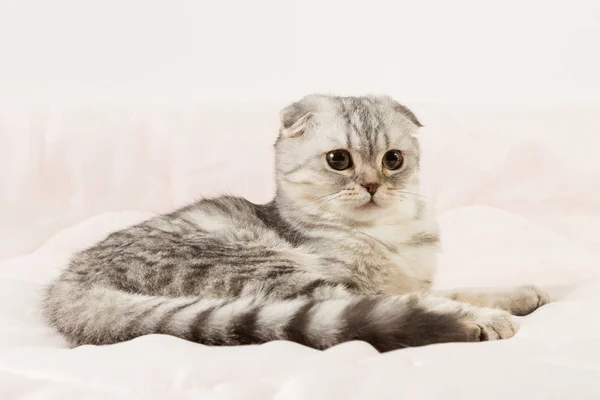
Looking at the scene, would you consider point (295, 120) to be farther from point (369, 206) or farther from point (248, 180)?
point (248, 180)

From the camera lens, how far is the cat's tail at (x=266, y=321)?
4.31ft

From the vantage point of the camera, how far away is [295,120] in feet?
6.76

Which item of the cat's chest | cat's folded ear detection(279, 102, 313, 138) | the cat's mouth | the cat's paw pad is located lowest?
the cat's paw pad

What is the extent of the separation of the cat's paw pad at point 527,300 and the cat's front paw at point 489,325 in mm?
325

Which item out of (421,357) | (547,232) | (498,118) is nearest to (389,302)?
(421,357)

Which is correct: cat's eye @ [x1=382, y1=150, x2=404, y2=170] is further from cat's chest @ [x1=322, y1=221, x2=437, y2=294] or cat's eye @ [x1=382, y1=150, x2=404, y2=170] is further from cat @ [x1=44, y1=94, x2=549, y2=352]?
cat's chest @ [x1=322, y1=221, x2=437, y2=294]

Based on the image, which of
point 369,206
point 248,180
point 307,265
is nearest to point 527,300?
point 369,206

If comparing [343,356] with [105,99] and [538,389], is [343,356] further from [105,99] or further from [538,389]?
[105,99]

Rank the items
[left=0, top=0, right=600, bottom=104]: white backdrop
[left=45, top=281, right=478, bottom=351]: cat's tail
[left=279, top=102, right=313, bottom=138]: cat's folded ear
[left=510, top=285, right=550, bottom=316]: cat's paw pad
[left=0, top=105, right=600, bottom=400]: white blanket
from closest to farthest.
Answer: [left=45, top=281, right=478, bottom=351]: cat's tail, [left=510, top=285, right=550, bottom=316]: cat's paw pad, [left=279, top=102, right=313, bottom=138]: cat's folded ear, [left=0, top=105, right=600, bottom=400]: white blanket, [left=0, top=0, right=600, bottom=104]: white backdrop

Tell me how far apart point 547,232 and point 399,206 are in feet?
3.03

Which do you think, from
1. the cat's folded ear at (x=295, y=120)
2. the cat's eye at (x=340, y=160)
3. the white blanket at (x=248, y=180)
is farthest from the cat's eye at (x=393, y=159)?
the white blanket at (x=248, y=180)

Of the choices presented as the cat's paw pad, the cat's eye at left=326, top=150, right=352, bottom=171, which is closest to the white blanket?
the cat's paw pad

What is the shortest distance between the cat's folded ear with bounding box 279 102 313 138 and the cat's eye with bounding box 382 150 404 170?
0.84 feet

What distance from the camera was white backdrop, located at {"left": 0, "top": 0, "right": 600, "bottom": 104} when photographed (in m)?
3.33
